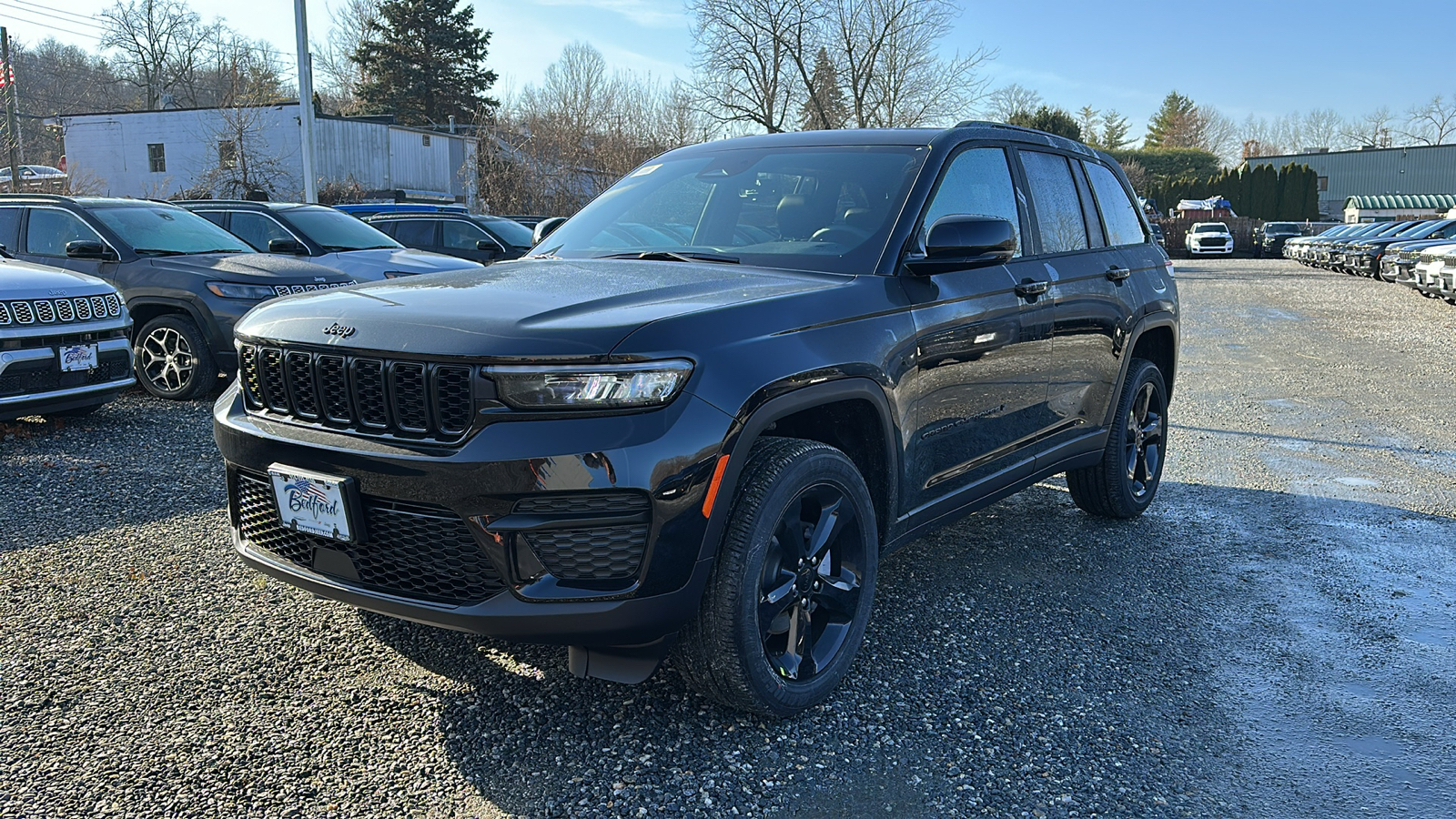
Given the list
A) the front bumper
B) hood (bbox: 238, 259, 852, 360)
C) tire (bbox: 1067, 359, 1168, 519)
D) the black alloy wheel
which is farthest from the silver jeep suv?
tire (bbox: 1067, 359, 1168, 519)

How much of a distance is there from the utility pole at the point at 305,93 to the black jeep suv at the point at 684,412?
17882mm

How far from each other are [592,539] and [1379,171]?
9323 centimetres

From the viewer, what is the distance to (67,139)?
1807 inches

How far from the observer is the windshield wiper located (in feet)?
12.5

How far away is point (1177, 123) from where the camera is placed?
344 feet

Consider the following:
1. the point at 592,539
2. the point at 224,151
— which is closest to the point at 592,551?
the point at 592,539

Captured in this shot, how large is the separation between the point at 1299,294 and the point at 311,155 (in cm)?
2174

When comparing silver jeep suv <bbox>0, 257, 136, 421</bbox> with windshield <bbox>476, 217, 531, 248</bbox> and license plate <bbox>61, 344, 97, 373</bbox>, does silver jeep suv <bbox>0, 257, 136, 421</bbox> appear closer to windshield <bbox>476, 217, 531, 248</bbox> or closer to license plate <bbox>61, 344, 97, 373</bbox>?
license plate <bbox>61, 344, 97, 373</bbox>

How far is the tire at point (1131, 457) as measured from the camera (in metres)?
5.35

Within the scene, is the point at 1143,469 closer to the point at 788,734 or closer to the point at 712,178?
the point at 712,178

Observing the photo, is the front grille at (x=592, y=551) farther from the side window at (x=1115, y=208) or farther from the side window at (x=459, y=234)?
the side window at (x=459, y=234)

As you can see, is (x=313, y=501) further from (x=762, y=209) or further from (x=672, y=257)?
(x=762, y=209)

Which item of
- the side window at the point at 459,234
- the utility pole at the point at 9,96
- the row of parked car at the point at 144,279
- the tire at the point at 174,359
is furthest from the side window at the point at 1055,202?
the utility pole at the point at 9,96

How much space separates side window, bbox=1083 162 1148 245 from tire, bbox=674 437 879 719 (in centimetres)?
273
